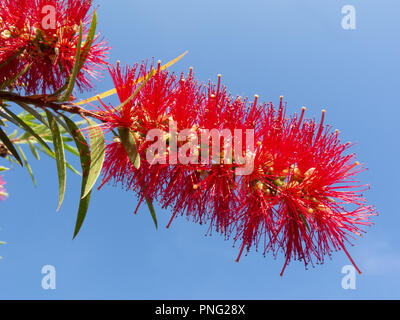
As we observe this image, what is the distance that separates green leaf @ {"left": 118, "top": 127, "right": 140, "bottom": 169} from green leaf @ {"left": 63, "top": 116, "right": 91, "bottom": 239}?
256 mm

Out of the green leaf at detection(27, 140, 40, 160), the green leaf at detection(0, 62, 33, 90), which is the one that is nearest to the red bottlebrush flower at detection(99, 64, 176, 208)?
the green leaf at detection(0, 62, 33, 90)

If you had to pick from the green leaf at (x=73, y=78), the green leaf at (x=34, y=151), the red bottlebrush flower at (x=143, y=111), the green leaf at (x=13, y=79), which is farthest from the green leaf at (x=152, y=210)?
the green leaf at (x=34, y=151)

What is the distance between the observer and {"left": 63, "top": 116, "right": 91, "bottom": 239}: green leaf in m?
1.56

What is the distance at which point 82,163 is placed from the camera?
1.60 meters

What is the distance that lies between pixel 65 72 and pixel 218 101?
935 mm

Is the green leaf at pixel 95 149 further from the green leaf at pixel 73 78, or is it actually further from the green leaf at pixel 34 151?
the green leaf at pixel 34 151

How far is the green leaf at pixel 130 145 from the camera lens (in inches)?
54.0

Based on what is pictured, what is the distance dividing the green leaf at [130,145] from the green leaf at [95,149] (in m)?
0.11

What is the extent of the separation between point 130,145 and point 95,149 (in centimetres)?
19

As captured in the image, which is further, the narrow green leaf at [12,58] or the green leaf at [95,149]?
the narrow green leaf at [12,58]

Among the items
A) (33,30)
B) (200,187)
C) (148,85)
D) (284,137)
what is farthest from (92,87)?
(284,137)

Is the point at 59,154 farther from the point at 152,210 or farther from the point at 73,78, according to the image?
the point at 152,210

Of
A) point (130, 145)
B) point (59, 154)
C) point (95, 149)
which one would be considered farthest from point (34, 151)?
point (130, 145)

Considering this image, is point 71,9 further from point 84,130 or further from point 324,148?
point 324,148
